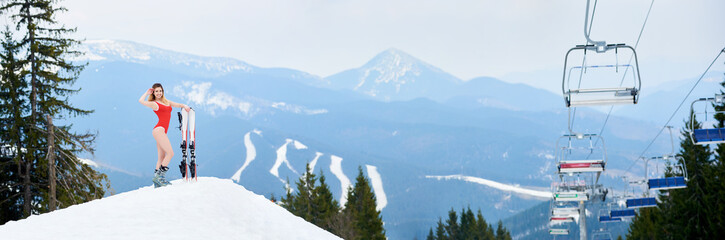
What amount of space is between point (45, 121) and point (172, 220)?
56.5ft

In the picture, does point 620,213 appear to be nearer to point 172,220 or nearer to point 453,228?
point 172,220

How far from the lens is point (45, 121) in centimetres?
2848

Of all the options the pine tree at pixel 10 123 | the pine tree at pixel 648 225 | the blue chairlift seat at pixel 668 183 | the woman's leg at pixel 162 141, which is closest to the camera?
the woman's leg at pixel 162 141

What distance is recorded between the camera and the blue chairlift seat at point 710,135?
907 inches

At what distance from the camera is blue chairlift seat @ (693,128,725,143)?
23.0 m

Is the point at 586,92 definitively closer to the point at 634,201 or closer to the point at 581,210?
the point at 634,201

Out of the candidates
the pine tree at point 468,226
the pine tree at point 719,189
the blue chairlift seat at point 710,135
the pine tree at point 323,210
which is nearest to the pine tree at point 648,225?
the pine tree at point 719,189

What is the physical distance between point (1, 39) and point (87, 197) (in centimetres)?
916

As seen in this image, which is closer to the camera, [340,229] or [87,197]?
[87,197]

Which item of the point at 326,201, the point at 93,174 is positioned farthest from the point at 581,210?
the point at 326,201

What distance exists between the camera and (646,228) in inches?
3123

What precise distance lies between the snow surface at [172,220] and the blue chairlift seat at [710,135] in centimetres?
1392

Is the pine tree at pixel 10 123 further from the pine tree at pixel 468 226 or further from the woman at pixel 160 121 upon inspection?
the pine tree at pixel 468 226

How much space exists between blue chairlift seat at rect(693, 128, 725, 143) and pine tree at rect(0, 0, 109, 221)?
2213 centimetres
